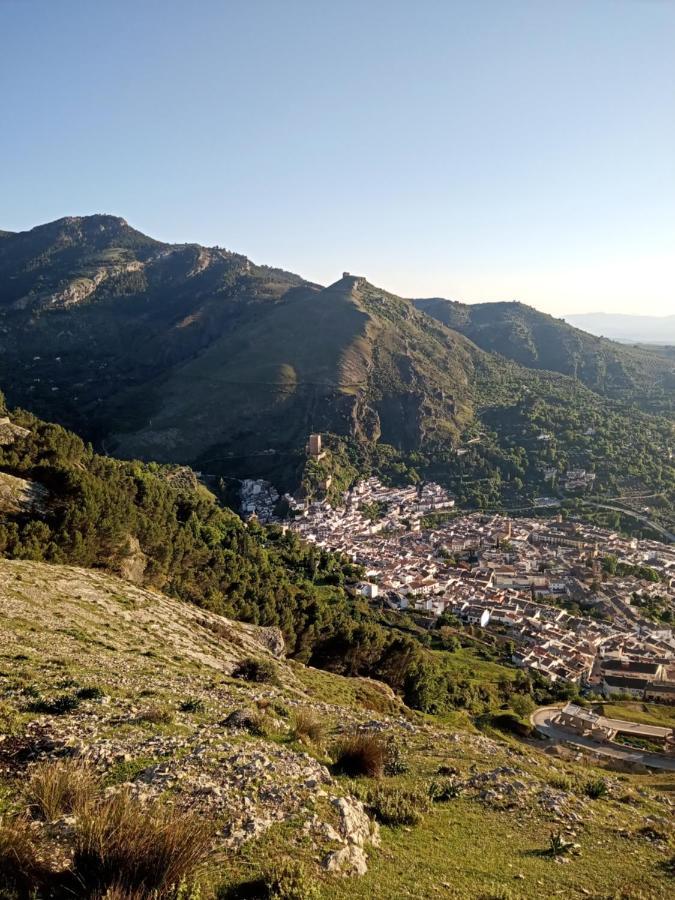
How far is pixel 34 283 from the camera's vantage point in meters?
183

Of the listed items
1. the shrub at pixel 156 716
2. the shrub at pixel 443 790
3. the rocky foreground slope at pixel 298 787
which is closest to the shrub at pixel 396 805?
the rocky foreground slope at pixel 298 787

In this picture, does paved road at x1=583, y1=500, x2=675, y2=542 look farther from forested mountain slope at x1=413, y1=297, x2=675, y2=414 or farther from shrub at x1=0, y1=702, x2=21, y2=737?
shrub at x1=0, y1=702, x2=21, y2=737

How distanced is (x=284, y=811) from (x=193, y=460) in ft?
312

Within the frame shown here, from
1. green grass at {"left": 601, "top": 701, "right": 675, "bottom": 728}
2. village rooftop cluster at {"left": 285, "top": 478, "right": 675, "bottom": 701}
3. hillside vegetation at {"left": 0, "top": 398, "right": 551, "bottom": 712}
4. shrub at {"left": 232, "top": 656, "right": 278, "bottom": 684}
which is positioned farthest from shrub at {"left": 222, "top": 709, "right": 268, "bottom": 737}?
village rooftop cluster at {"left": 285, "top": 478, "right": 675, "bottom": 701}

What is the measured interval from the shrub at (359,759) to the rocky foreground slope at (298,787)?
16 cm

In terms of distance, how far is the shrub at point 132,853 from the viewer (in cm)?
363

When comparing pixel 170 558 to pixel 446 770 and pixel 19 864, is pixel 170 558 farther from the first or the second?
pixel 19 864

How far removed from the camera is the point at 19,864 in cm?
375

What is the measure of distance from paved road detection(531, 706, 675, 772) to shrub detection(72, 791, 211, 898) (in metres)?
26.3

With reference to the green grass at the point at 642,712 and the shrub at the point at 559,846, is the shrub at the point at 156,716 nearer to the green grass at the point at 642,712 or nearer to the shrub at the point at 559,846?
the shrub at the point at 559,846

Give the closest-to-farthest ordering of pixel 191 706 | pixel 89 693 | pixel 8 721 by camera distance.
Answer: pixel 8 721
pixel 89 693
pixel 191 706

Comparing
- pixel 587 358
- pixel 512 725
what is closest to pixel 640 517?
pixel 512 725

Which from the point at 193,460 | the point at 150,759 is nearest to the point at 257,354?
the point at 193,460

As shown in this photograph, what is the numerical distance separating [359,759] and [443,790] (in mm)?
1400
